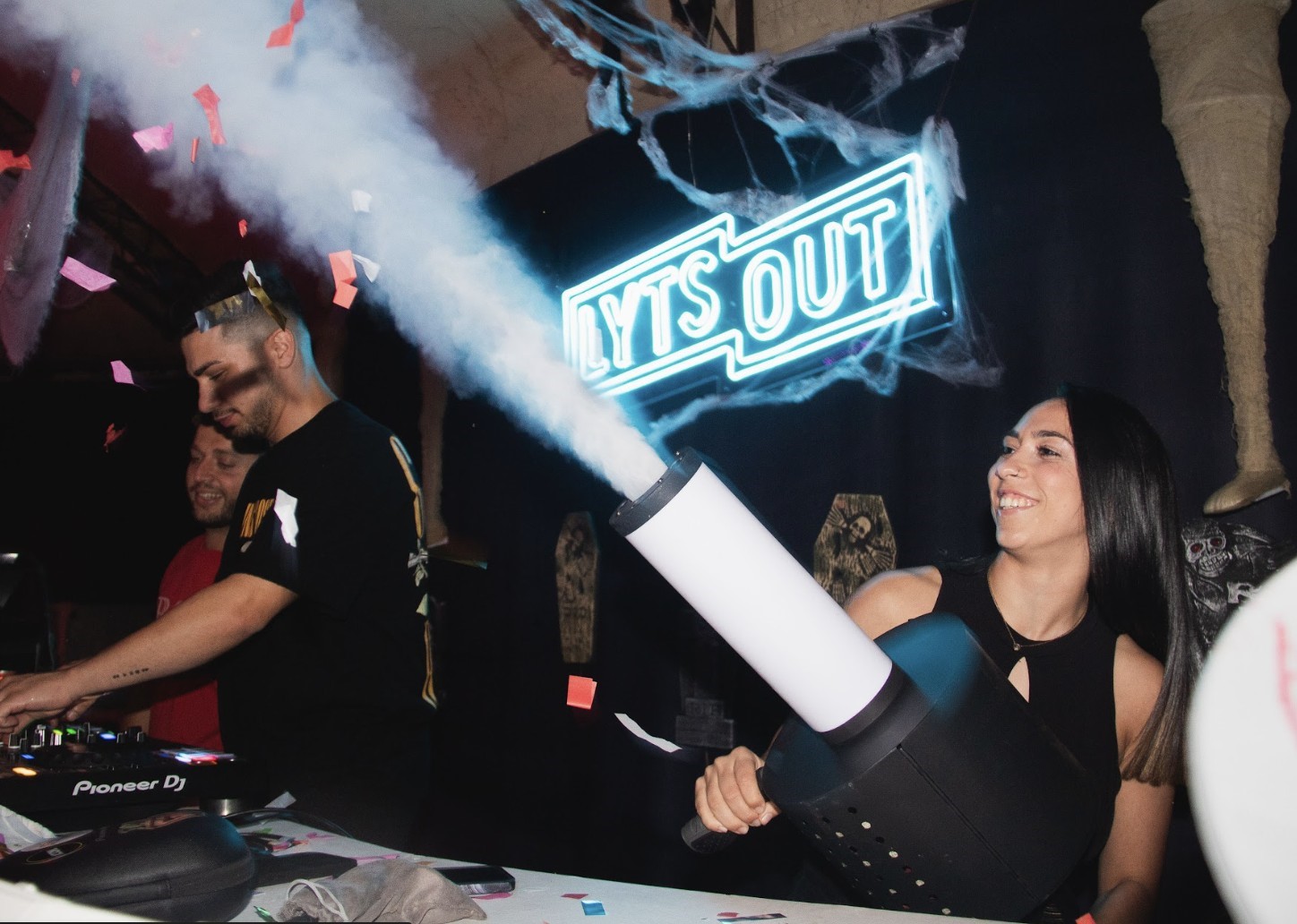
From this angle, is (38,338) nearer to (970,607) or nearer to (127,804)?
(127,804)

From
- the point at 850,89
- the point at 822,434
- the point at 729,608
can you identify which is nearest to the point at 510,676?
the point at 822,434

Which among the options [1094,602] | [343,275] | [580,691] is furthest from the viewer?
[580,691]

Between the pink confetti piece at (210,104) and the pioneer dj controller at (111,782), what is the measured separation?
1680 millimetres

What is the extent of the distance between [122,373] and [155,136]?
281cm

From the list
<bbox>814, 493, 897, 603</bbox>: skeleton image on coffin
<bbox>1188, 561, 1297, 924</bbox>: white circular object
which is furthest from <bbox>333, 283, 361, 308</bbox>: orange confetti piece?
<bbox>1188, 561, 1297, 924</bbox>: white circular object

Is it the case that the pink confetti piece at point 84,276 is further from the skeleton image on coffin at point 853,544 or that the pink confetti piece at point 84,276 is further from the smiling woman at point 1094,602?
the smiling woman at point 1094,602

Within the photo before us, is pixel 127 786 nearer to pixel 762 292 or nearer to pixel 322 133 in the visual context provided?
pixel 322 133

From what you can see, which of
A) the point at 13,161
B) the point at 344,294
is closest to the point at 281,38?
the point at 344,294

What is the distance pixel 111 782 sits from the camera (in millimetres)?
1388

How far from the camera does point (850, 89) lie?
306 cm

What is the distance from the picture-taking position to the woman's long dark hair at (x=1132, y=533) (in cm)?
170

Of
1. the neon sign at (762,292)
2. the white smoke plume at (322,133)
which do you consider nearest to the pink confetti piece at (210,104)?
the white smoke plume at (322,133)

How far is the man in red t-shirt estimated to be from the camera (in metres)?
2.51

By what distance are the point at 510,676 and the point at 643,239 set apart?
2.08 metres
